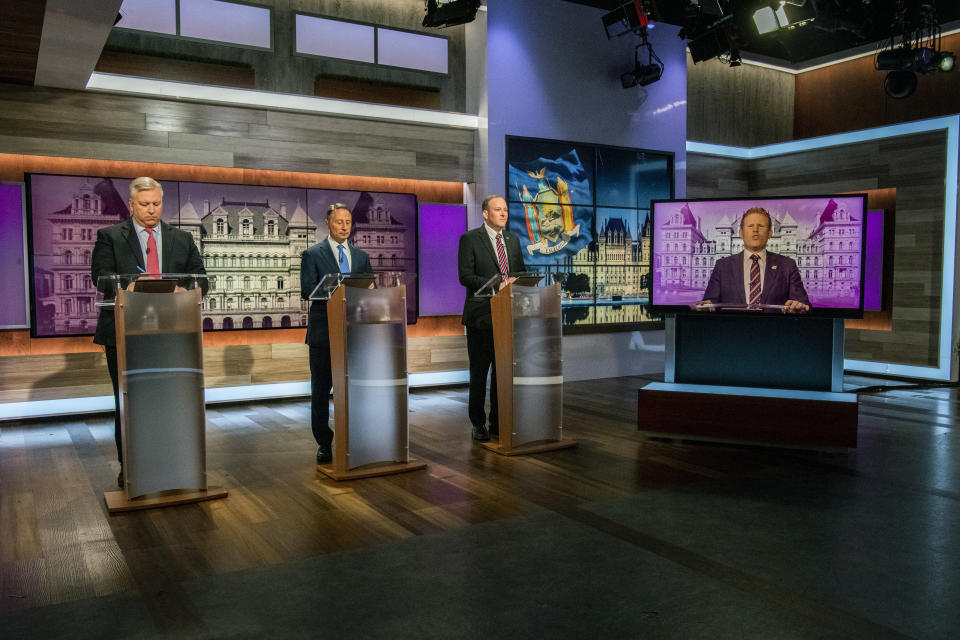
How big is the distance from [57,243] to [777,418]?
18.7 ft

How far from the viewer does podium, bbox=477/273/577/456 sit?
488cm

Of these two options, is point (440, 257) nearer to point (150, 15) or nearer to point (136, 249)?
point (150, 15)

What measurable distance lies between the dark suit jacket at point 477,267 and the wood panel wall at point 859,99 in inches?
267

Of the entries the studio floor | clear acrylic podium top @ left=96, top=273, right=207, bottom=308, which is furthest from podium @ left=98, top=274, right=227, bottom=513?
the studio floor

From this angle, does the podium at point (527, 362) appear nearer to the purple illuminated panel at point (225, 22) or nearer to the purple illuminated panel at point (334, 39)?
the purple illuminated panel at point (334, 39)

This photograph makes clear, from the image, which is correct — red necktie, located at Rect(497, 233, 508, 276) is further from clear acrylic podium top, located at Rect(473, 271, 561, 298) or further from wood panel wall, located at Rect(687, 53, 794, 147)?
wood panel wall, located at Rect(687, 53, 794, 147)

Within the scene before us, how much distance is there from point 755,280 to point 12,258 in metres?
5.77

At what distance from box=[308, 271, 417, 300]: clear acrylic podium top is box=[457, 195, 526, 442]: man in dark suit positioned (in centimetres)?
89

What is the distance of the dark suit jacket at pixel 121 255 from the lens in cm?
397

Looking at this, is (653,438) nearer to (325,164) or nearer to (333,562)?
(333,562)

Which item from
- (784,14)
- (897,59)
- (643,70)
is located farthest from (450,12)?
(897,59)

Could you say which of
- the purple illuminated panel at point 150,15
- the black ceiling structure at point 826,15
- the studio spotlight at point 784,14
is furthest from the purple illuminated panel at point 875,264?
the purple illuminated panel at point 150,15

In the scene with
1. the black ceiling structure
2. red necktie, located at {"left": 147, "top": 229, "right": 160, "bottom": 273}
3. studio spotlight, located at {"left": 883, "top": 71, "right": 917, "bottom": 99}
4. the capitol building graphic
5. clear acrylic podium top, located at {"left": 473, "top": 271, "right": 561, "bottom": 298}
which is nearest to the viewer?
red necktie, located at {"left": 147, "top": 229, "right": 160, "bottom": 273}

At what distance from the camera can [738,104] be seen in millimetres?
10539
